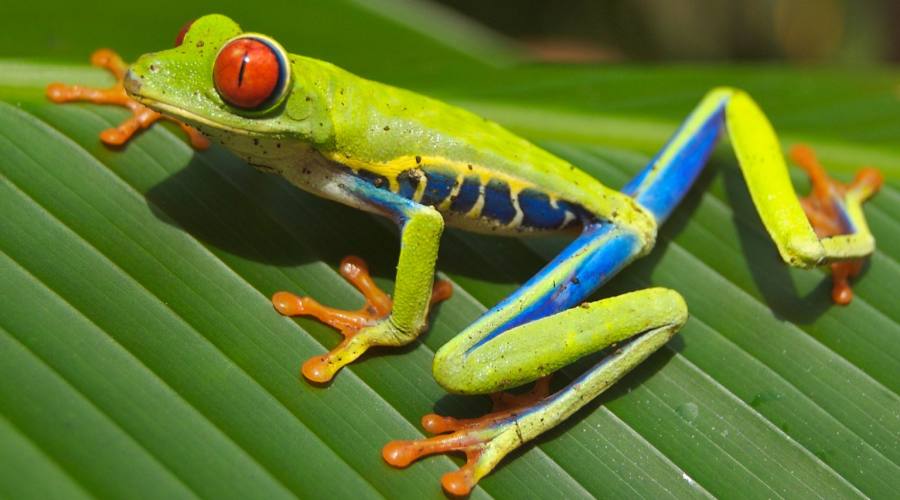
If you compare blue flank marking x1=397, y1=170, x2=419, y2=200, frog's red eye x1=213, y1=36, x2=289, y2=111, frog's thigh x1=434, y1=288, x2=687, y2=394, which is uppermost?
frog's red eye x1=213, y1=36, x2=289, y2=111

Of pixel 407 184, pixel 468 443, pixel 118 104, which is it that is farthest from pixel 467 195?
pixel 118 104

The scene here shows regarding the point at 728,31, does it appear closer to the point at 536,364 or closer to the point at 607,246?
the point at 607,246

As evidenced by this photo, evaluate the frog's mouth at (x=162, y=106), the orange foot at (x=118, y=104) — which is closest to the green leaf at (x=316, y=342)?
the orange foot at (x=118, y=104)

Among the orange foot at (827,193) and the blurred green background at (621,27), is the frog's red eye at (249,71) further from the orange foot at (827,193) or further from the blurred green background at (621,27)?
the orange foot at (827,193)

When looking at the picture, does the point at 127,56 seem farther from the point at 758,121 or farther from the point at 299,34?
the point at 758,121

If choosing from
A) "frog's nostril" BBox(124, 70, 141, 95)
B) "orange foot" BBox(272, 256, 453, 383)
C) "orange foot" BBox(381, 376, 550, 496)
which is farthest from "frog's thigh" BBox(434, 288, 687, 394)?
"frog's nostril" BBox(124, 70, 141, 95)

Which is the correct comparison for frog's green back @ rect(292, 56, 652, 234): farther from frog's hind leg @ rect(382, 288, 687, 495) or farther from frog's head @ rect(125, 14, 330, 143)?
frog's hind leg @ rect(382, 288, 687, 495)

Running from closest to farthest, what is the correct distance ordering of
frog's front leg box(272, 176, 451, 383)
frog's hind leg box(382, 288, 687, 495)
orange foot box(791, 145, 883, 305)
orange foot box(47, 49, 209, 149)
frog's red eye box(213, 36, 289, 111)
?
frog's red eye box(213, 36, 289, 111)
frog's hind leg box(382, 288, 687, 495)
frog's front leg box(272, 176, 451, 383)
orange foot box(47, 49, 209, 149)
orange foot box(791, 145, 883, 305)

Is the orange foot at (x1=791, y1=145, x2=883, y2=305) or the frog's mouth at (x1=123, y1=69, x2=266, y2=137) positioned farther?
the orange foot at (x1=791, y1=145, x2=883, y2=305)
